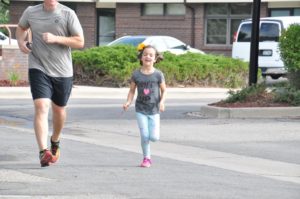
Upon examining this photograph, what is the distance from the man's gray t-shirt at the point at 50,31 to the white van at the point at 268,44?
1774cm

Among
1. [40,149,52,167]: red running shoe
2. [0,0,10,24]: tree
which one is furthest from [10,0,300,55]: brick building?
[40,149,52,167]: red running shoe

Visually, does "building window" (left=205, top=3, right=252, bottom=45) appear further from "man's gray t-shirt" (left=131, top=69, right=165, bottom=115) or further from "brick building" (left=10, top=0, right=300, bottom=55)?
"man's gray t-shirt" (left=131, top=69, right=165, bottom=115)

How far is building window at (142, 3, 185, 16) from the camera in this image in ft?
128

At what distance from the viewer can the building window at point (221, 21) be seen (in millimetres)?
38656

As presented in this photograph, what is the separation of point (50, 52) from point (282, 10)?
29013 mm

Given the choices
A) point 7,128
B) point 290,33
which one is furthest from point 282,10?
point 7,128

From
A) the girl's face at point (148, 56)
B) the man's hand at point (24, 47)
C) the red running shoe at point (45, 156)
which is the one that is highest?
the man's hand at point (24, 47)

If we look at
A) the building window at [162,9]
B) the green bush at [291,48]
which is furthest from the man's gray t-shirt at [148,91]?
the building window at [162,9]

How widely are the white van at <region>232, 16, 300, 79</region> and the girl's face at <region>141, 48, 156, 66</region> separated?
17297 mm

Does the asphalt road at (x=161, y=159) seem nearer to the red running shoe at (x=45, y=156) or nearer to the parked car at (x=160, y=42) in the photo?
the red running shoe at (x=45, y=156)

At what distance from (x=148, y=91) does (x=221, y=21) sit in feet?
96.4

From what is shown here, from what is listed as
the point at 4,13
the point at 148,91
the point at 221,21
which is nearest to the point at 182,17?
the point at 221,21

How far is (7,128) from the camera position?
45.8 feet

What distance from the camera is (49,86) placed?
380 inches
